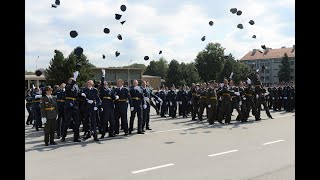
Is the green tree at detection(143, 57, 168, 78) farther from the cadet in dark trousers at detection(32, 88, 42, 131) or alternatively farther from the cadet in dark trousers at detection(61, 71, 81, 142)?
the cadet in dark trousers at detection(61, 71, 81, 142)

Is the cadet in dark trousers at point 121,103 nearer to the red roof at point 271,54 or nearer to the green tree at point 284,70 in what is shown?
the green tree at point 284,70

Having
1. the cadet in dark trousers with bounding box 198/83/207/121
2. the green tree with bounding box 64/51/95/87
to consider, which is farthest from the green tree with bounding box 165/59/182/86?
the cadet in dark trousers with bounding box 198/83/207/121

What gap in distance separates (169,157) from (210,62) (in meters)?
88.3

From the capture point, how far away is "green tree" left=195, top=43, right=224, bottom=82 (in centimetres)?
9262

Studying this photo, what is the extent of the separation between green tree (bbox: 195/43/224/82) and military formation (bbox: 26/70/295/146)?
7357cm

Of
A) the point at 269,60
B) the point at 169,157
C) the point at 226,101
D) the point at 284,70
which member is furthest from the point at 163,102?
the point at 269,60

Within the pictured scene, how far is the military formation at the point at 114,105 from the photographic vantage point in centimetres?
1102

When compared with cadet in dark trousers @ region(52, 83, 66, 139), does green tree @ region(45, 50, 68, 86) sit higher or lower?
higher

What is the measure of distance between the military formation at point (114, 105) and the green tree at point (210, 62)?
73.6 metres

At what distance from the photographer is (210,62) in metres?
95.2
